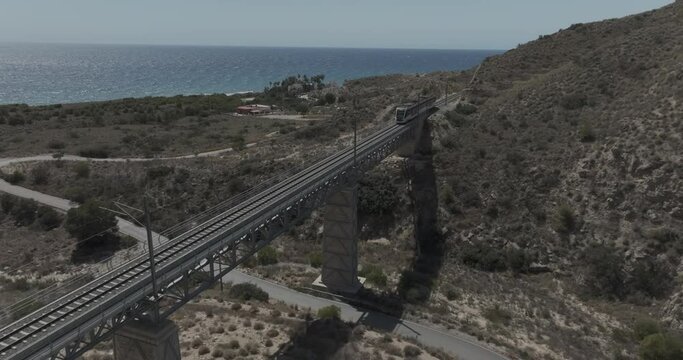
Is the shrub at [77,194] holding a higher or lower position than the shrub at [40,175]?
lower

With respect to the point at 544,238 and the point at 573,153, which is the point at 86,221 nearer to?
the point at 544,238

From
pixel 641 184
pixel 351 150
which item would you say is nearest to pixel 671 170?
pixel 641 184

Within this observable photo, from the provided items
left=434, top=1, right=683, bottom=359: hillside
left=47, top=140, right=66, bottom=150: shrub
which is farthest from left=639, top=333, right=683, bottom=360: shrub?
left=47, top=140, right=66, bottom=150: shrub

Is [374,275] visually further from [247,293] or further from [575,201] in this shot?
[575,201]

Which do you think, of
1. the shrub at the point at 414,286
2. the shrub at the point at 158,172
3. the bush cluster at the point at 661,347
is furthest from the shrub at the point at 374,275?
the shrub at the point at 158,172

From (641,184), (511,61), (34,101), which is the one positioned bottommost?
(34,101)

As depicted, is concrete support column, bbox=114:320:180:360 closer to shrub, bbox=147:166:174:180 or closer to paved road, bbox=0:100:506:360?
paved road, bbox=0:100:506:360

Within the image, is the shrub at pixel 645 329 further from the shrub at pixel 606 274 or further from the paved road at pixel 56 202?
the paved road at pixel 56 202
